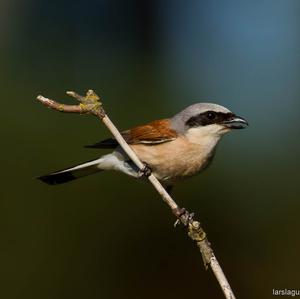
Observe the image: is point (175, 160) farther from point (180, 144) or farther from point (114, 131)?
point (114, 131)

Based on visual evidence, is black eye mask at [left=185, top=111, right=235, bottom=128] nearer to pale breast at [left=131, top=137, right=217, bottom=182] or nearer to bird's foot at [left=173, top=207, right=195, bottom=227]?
pale breast at [left=131, top=137, right=217, bottom=182]

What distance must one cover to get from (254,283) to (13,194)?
1736mm

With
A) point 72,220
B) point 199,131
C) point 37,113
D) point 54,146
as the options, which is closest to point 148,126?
point 199,131

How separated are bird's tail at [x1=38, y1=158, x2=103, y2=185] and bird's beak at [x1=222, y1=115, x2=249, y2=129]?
2.40 feet

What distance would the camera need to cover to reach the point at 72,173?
3721 millimetres

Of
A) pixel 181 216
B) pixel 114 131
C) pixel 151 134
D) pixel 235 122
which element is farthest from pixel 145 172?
pixel 114 131

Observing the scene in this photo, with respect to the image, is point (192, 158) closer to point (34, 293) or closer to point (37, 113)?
point (34, 293)

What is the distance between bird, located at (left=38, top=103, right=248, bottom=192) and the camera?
3465mm

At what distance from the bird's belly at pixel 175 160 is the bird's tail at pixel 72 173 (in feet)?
1.11

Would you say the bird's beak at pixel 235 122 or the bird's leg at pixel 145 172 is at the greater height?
the bird's beak at pixel 235 122

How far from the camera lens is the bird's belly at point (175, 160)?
3.49 m

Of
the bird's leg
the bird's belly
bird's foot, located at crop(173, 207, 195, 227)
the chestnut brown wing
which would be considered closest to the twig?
bird's foot, located at crop(173, 207, 195, 227)

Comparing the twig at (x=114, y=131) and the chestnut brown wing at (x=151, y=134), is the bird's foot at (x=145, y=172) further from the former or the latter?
the twig at (x=114, y=131)

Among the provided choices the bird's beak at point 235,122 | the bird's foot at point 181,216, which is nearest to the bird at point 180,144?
the bird's beak at point 235,122
